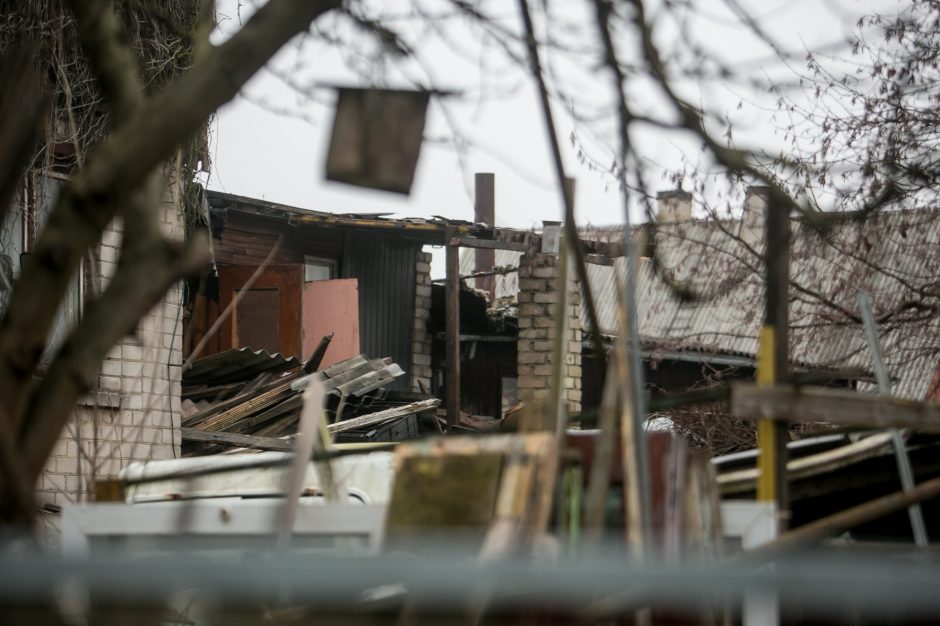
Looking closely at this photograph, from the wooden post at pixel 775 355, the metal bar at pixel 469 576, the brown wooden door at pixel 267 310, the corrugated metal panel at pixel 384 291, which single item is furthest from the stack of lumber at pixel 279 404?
the metal bar at pixel 469 576

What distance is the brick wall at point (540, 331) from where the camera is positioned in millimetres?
14906

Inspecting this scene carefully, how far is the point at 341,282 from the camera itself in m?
15.8

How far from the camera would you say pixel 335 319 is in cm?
1577

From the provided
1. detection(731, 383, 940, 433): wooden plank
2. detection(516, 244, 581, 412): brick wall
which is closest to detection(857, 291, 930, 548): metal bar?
detection(731, 383, 940, 433): wooden plank

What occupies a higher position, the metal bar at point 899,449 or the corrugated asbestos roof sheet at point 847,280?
the corrugated asbestos roof sheet at point 847,280

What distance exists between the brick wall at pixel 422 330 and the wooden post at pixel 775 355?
14561 millimetres

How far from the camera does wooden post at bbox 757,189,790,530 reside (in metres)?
3.11

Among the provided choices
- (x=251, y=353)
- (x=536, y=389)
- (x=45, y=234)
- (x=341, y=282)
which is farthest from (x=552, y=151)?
(x=341, y=282)

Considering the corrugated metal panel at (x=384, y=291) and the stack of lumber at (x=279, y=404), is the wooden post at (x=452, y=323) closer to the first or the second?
the stack of lumber at (x=279, y=404)

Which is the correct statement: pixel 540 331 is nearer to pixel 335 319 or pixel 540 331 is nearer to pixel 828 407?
pixel 335 319

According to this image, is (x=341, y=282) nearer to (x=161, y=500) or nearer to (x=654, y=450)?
(x=161, y=500)

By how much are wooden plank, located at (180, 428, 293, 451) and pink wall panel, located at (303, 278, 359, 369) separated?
4.77 meters

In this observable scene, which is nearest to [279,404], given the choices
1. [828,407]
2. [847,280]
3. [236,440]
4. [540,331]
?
[236,440]

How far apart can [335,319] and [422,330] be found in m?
2.58
